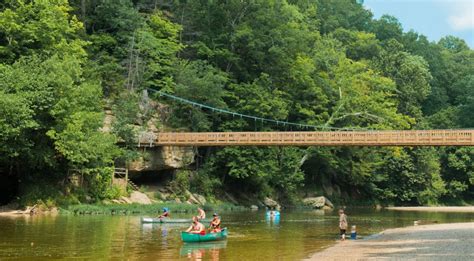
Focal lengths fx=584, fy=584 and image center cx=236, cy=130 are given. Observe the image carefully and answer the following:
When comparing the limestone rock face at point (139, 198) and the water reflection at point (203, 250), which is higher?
the limestone rock face at point (139, 198)

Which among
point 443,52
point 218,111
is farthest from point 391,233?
point 443,52

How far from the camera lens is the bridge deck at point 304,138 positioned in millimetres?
43491

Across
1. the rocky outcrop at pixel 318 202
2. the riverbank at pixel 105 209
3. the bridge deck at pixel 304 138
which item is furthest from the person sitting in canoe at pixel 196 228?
the rocky outcrop at pixel 318 202

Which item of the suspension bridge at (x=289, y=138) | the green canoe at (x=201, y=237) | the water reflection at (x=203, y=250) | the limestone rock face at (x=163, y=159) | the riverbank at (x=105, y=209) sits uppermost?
the suspension bridge at (x=289, y=138)

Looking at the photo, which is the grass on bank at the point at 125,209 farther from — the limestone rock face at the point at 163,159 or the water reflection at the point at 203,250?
the water reflection at the point at 203,250

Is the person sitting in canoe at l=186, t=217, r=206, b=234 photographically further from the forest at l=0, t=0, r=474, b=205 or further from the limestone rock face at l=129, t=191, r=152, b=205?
the limestone rock face at l=129, t=191, r=152, b=205

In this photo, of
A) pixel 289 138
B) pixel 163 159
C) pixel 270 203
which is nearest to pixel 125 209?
pixel 163 159

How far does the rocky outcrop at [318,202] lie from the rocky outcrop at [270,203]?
477 cm

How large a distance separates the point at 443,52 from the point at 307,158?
57.2 metres

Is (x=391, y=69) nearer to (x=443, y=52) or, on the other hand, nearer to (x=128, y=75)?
(x=443, y=52)

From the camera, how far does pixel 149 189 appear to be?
47.4 meters

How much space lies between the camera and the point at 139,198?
4291cm

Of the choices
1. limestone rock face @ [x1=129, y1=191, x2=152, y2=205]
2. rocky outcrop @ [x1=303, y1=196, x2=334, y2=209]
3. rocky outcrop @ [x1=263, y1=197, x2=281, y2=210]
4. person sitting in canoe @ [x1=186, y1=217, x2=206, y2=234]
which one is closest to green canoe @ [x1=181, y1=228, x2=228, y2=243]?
person sitting in canoe @ [x1=186, y1=217, x2=206, y2=234]

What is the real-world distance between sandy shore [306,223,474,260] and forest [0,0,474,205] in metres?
19.2
